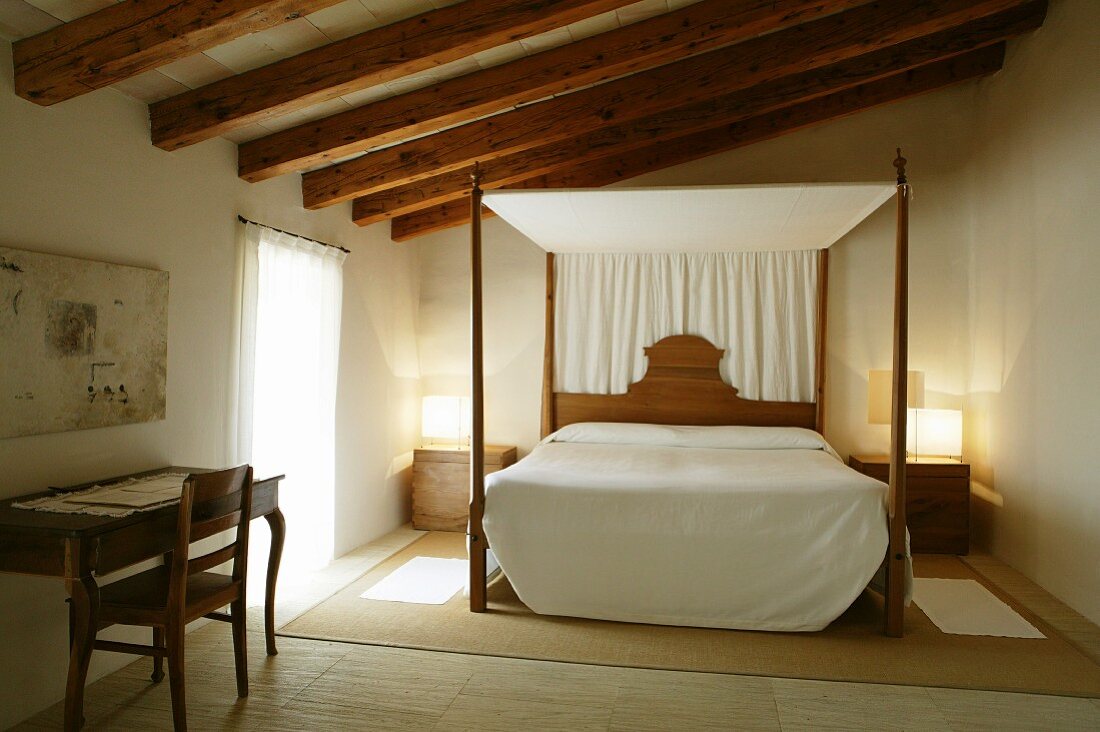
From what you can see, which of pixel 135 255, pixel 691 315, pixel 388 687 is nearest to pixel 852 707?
pixel 388 687

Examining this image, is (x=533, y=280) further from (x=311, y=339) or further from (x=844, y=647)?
(x=844, y=647)

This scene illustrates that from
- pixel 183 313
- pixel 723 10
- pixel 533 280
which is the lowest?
pixel 183 313

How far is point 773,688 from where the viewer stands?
278 cm

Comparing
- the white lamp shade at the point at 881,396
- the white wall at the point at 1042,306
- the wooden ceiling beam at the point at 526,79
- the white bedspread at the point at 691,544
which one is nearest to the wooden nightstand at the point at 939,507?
the white wall at the point at 1042,306

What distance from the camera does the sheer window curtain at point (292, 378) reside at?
3584 mm

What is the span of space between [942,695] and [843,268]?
10.2 ft

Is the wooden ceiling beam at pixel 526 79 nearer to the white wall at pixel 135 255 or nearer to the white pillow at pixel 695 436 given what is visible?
the white wall at pixel 135 255

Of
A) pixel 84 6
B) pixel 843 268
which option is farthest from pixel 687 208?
pixel 84 6

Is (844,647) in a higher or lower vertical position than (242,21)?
lower

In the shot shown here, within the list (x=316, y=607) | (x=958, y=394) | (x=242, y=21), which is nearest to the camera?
(x=242, y=21)

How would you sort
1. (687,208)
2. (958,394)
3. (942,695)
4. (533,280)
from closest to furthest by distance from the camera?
1. (942,695)
2. (687,208)
3. (958,394)
4. (533,280)

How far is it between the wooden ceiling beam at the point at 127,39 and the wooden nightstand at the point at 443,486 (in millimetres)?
3124

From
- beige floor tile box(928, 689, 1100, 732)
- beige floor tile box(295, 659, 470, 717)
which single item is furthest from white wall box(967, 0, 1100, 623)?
beige floor tile box(295, 659, 470, 717)

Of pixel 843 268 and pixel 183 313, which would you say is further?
pixel 843 268
